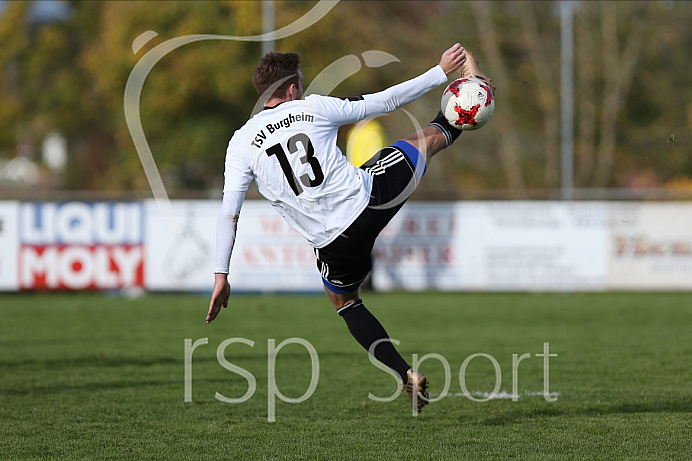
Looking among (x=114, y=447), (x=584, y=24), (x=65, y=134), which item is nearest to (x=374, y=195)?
(x=114, y=447)

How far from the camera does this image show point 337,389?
736cm

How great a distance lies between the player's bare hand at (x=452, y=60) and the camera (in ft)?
19.2

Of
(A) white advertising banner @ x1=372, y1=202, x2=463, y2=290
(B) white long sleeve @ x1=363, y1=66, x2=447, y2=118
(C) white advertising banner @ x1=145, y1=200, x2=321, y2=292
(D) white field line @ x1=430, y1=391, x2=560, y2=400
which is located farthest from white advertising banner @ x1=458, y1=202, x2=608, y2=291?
(B) white long sleeve @ x1=363, y1=66, x2=447, y2=118

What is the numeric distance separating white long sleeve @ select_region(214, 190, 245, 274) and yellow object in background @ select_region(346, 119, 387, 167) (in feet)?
49.0

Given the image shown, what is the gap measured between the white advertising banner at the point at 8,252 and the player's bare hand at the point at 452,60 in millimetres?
13299

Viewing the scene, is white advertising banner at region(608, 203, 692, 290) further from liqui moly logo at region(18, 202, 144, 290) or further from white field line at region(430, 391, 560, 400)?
white field line at region(430, 391, 560, 400)

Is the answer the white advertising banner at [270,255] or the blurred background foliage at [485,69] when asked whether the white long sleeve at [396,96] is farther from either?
the blurred background foliage at [485,69]

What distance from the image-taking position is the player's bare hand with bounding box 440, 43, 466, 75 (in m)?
5.86

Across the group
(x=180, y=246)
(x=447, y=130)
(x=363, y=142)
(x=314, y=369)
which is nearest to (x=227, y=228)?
(x=447, y=130)

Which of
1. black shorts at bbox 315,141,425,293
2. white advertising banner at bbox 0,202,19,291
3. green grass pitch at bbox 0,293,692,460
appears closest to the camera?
green grass pitch at bbox 0,293,692,460

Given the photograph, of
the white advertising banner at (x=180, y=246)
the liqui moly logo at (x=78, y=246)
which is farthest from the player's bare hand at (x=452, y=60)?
the liqui moly logo at (x=78, y=246)

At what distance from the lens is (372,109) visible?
18.4ft

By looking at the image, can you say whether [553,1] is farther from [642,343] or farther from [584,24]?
[642,343]

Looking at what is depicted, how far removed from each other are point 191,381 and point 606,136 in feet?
82.5
